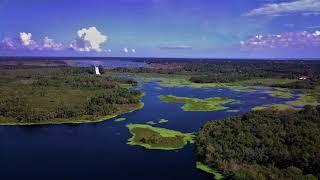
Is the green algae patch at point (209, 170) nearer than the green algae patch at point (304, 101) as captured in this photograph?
Yes

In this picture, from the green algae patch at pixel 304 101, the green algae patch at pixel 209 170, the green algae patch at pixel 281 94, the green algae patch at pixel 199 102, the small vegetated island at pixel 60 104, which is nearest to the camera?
the green algae patch at pixel 209 170

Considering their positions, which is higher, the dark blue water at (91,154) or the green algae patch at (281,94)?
the green algae patch at (281,94)

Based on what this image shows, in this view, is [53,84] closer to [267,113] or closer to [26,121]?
[26,121]

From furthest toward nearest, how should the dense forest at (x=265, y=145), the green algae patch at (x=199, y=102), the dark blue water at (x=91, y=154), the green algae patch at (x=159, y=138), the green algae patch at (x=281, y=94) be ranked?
the green algae patch at (x=281, y=94), the green algae patch at (x=199, y=102), the green algae patch at (x=159, y=138), the dark blue water at (x=91, y=154), the dense forest at (x=265, y=145)

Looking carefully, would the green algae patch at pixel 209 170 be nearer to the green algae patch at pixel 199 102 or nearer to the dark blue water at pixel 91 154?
the dark blue water at pixel 91 154

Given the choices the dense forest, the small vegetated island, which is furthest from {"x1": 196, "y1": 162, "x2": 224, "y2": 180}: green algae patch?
the small vegetated island

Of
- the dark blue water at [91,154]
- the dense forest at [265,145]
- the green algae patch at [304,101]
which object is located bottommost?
the dark blue water at [91,154]

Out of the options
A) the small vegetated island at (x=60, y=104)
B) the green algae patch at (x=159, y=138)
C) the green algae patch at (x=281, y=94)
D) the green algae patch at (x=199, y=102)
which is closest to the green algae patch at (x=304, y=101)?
the green algae patch at (x=281, y=94)

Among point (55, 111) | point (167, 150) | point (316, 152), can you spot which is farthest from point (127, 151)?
point (55, 111)
